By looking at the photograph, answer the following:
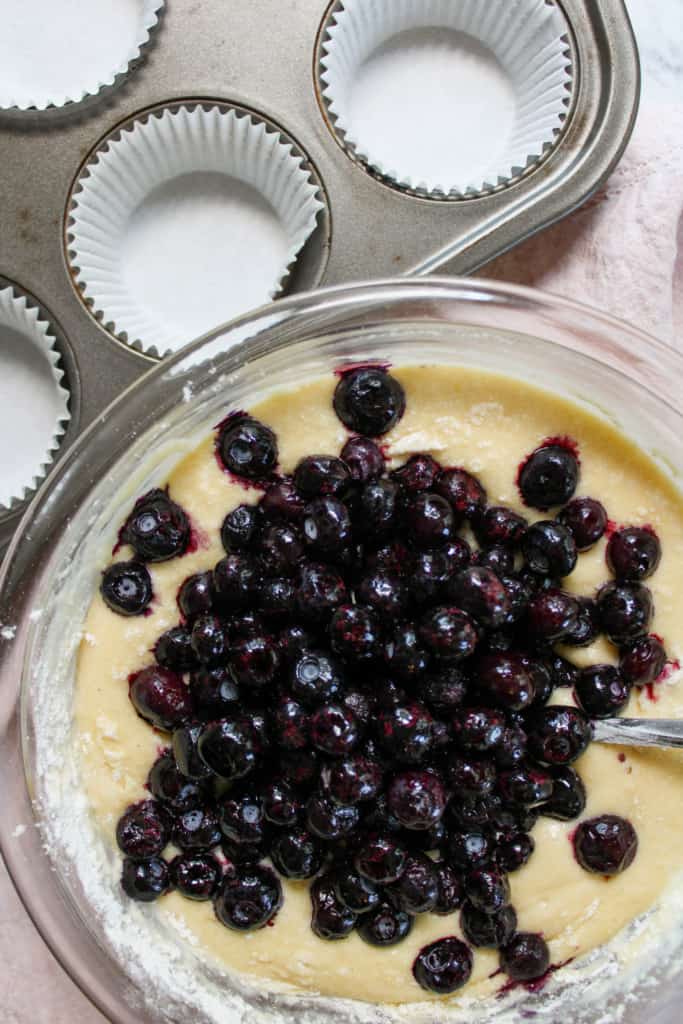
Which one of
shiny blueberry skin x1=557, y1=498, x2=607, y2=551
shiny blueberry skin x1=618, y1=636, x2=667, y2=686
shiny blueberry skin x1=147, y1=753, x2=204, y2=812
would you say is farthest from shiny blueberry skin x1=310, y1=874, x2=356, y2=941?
shiny blueberry skin x1=557, y1=498, x2=607, y2=551

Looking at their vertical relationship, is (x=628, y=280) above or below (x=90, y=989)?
above

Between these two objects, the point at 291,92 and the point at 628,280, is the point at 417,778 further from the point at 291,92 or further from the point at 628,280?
the point at 291,92

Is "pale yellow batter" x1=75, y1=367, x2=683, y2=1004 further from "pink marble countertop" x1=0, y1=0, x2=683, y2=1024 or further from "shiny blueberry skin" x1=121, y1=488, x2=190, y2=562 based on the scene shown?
"pink marble countertop" x1=0, y1=0, x2=683, y2=1024

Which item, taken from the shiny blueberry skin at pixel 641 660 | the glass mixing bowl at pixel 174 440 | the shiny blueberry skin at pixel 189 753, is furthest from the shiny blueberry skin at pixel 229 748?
the shiny blueberry skin at pixel 641 660

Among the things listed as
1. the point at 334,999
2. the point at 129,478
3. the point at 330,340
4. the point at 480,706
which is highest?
the point at 330,340

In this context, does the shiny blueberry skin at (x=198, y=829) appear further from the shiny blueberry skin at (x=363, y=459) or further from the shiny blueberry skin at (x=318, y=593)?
the shiny blueberry skin at (x=363, y=459)

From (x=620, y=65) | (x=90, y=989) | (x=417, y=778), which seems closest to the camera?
(x=417, y=778)

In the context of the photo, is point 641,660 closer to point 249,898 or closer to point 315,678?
point 315,678

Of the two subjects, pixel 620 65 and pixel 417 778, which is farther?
pixel 620 65

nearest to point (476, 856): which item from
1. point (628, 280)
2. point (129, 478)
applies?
point (129, 478)
